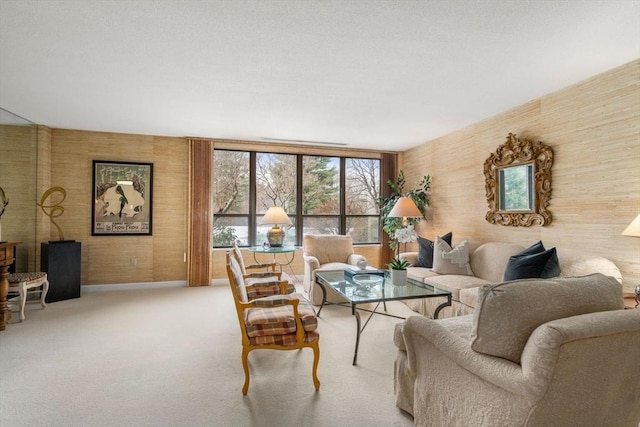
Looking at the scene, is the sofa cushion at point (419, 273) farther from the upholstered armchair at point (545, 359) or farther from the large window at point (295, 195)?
the upholstered armchair at point (545, 359)

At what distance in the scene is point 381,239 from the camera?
20.3ft

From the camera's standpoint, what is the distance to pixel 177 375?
7.87 feet

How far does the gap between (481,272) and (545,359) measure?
2893 mm

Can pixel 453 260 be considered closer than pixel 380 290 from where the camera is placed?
No

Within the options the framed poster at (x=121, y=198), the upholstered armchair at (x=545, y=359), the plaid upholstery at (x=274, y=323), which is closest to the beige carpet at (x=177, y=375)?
the plaid upholstery at (x=274, y=323)

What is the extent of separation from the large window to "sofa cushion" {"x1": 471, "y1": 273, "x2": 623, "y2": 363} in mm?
4561

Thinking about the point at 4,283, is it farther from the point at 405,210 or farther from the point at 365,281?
the point at 405,210

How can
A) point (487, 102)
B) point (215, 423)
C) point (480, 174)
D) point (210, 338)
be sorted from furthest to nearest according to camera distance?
point (480, 174), point (487, 102), point (210, 338), point (215, 423)

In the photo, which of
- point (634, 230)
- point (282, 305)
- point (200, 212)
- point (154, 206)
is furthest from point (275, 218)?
point (634, 230)

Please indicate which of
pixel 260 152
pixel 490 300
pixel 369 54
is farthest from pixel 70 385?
pixel 260 152

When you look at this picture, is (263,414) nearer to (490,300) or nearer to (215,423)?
(215,423)

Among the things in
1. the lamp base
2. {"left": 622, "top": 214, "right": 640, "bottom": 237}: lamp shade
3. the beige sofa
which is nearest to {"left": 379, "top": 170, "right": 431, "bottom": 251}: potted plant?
the beige sofa

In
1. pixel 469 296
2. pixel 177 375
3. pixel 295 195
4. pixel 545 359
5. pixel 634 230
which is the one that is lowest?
pixel 177 375

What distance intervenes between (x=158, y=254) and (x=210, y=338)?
104 inches
